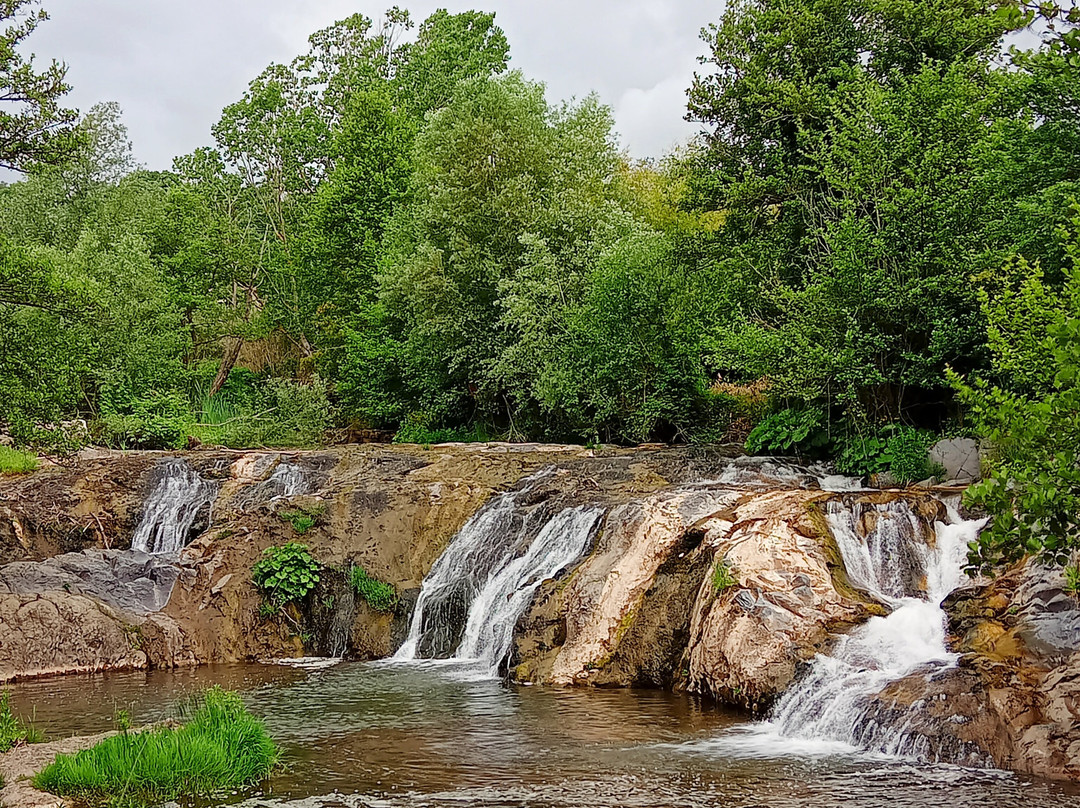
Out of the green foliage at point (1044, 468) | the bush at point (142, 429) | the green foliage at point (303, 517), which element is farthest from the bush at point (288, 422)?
the green foliage at point (1044, 468)

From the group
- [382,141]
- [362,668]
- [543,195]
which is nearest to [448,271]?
[543,195]

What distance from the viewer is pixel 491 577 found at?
52.9 ft

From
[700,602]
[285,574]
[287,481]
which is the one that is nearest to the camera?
[700,602]

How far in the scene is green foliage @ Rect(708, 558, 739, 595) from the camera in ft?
40.9

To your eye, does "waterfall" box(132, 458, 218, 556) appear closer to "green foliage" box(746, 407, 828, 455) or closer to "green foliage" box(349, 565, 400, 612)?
"green foliage" box(349, 565, 400, 612)

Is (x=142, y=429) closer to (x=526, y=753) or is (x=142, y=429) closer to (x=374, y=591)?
(x=374, y=591)

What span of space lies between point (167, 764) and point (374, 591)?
8.50 meters

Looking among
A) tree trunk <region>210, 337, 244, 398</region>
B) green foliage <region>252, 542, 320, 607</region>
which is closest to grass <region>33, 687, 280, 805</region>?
green foliage <region>252, 542, 320, 607</region>

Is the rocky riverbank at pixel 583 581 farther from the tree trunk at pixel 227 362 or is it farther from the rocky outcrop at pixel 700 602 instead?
the tree trunk at pixel 227 362

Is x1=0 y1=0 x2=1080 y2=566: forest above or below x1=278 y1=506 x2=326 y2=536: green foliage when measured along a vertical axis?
above

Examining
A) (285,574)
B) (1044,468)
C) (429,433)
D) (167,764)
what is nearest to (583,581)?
(285,574)

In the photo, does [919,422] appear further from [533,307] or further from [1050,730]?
[1050,730]

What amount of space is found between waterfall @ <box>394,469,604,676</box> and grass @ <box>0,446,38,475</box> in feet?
31.7

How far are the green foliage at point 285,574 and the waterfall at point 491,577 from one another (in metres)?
1.93
